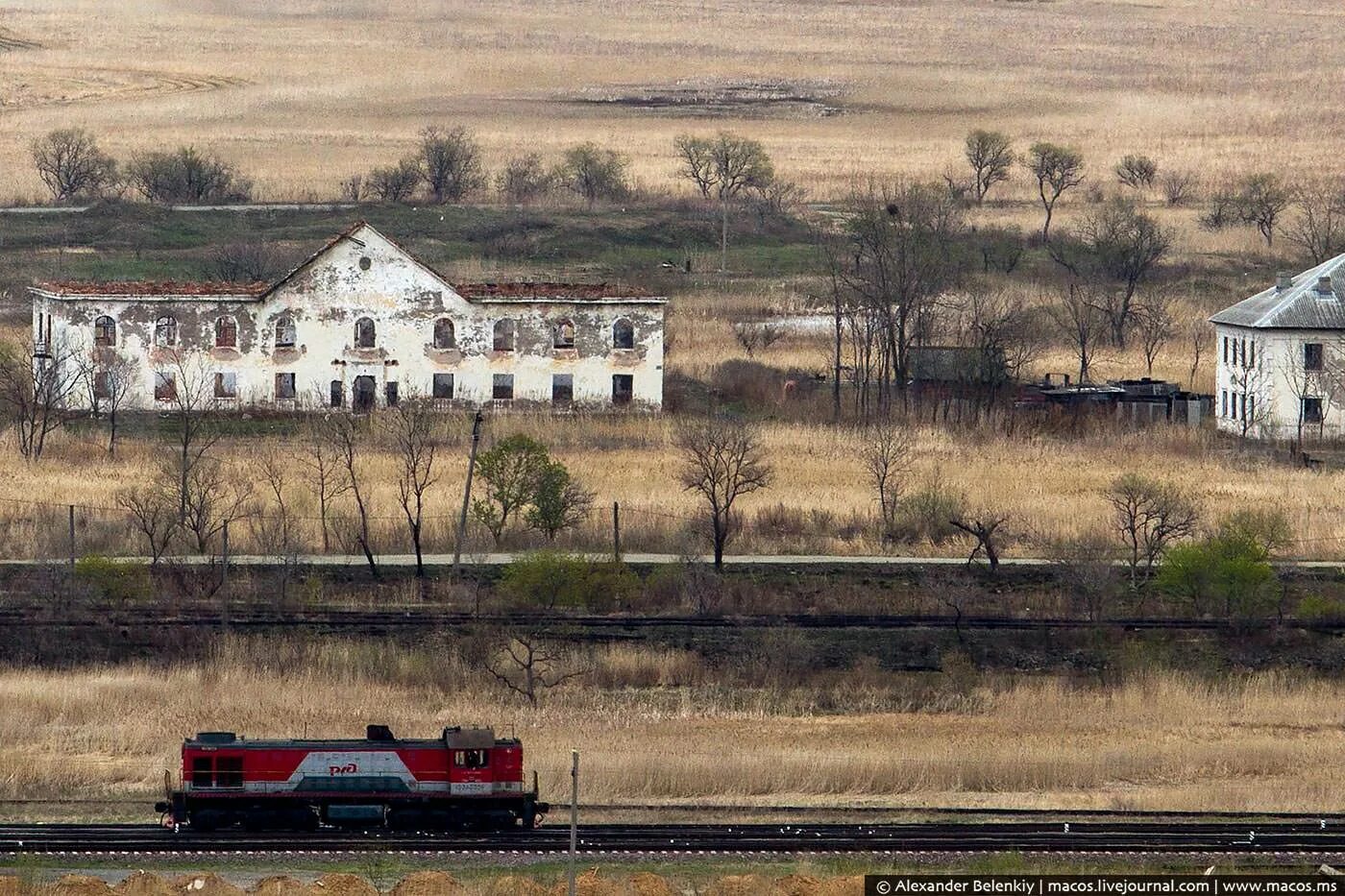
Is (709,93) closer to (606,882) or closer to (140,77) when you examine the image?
(140,77)

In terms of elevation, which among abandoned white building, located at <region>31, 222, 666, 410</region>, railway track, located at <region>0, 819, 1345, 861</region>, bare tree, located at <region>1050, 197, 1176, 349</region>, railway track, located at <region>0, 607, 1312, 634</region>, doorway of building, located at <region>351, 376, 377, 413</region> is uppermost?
bare tree, located at <region>1050, 197, 1176, 349</region>

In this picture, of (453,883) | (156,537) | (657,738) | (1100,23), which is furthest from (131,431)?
(1100,23)

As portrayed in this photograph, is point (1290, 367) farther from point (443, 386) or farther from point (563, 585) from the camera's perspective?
point (563, 585)

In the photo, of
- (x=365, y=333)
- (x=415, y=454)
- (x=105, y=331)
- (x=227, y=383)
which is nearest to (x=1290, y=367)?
(x=415, y=454)

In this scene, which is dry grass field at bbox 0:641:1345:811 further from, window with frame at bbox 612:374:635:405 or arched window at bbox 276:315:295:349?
arched window at bbox 276:315:295:349

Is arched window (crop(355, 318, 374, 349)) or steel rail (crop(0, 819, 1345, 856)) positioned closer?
steel rail (crop(0, 819, 1345, 856))

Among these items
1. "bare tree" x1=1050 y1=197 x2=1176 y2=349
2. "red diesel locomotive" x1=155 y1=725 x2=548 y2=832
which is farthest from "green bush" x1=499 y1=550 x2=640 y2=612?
"bare tree" x1=1050 y1=197 x2=1176 y2=349

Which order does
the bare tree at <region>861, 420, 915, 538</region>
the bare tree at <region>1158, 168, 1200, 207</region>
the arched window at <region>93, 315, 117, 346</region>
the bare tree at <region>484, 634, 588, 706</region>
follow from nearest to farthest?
the bare tree at <region>484, 634, 588, 706</region>
the bare tree at <region>861, 420, 915, 538</region>
the arched window at <region>93, 315, 117, 346</region>
the bare tree at <region>1158, 168, 1200, 207</region>
